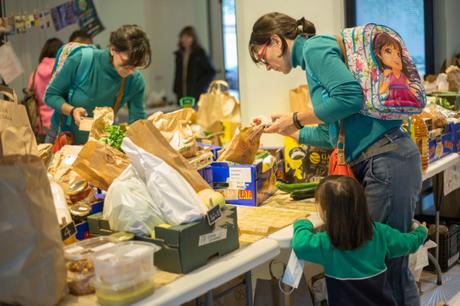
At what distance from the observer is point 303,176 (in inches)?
121

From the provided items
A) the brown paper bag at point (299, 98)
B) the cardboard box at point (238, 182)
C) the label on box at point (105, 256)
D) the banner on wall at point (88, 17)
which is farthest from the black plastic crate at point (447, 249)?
the banner on wall at point (88, 17)

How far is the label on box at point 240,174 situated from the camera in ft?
9.06

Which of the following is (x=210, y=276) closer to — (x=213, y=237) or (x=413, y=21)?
(x=213, y=237)

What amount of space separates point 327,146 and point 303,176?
0.92 feet

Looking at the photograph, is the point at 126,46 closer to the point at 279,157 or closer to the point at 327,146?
the point at 279,157

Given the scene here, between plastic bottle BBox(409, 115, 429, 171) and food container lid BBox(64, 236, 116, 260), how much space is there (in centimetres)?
172

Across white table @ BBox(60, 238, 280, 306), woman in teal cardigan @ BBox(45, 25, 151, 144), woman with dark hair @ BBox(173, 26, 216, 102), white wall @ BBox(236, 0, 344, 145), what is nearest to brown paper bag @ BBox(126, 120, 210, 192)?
white table @ BBox(60, 238, 280, 306)

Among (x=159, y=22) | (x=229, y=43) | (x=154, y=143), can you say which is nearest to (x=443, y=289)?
(x=154, y=143)

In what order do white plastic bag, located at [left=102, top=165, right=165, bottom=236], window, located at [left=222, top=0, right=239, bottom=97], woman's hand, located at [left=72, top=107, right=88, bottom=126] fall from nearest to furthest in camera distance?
1. white plastic bag, located at [left=102, top=165, right=165, bottom=236]
2. woman's hand, located at [left=72, top=107, right=88, bottom=126]
3. window, located at [left=222, top=0, right=239, bottom=97]

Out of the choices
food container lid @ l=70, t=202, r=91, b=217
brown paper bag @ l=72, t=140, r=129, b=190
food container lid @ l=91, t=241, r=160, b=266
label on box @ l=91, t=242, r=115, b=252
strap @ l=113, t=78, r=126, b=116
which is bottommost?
label on box @ l=91, t=242, r=115, b=252

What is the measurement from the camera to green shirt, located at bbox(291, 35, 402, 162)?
2.33m

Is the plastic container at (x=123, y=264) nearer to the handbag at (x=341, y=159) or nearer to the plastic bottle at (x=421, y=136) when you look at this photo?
the handbag at (x=341, y=159)

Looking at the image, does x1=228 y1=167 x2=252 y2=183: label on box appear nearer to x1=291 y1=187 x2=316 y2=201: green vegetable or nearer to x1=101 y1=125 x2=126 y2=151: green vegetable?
x1=291 y1=187 x2=316 y2=201: green vegetable

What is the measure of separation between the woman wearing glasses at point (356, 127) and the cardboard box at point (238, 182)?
32 centimetres
